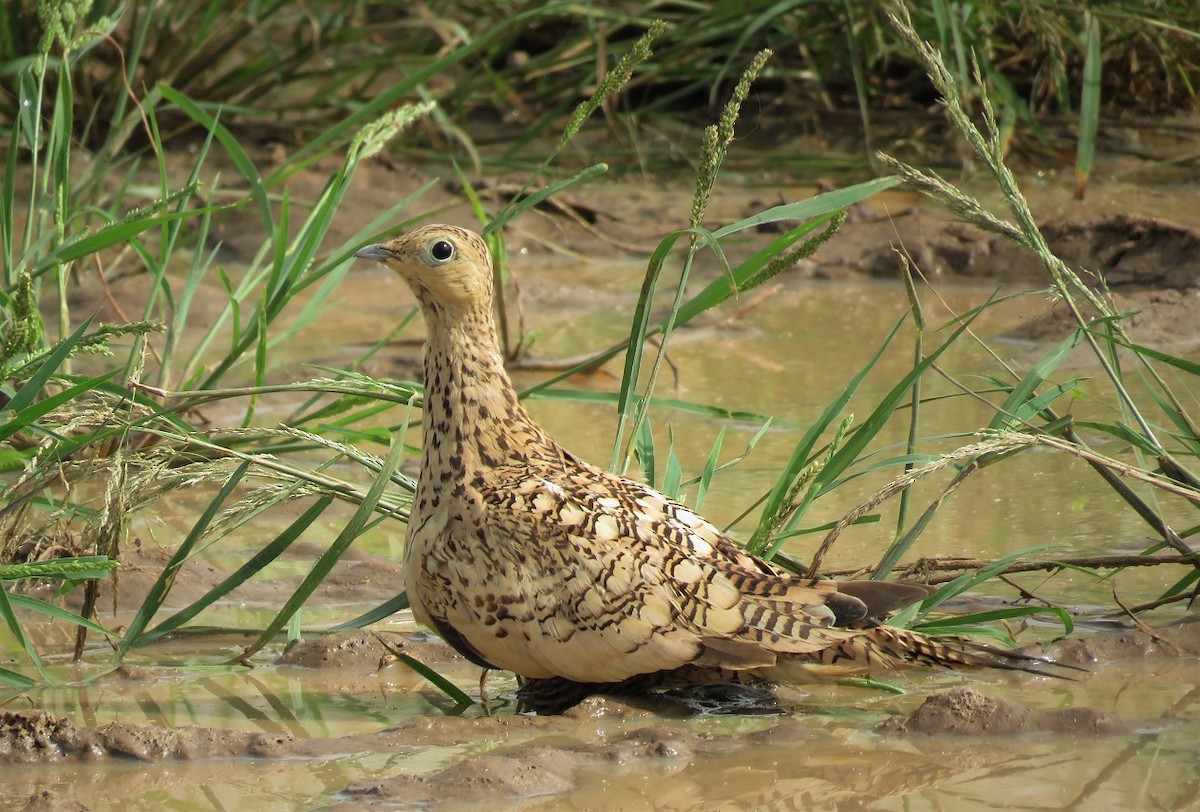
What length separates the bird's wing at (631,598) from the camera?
3605 mm

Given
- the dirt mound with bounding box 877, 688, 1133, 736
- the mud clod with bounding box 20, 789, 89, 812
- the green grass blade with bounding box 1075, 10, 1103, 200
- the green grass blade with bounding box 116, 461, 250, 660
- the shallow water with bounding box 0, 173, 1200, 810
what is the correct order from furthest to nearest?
the green grass blade with bounding box 1075, 10, 1103, 200 → the green grass blade with bounding box 116, 461, 250, 660 → the dirt mound with bounding box 877, 688, 1133, 736 → the shallow water with bounding box 0, 173, 1200, 810 → the mud clod with bounding box 20, 789, 89, 812

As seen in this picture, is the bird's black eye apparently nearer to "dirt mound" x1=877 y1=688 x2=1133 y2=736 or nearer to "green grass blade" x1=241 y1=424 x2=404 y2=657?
"green grass blade" x1=241 y1=424 x2=404 y2=657

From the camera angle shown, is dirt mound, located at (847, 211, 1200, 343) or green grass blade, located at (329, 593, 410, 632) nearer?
green grass blade, located at (329, 593, 410, 632)

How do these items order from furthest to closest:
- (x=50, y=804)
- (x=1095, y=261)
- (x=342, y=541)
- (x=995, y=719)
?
(x=1095, y=261) → (x=342, y=541) → (x=995, y=719) → (x=50, y=804)

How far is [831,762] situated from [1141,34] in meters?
5.98

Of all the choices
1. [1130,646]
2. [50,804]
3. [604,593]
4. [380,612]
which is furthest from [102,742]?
[1130,646]

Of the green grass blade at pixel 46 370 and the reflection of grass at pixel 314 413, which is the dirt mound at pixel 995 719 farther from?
the green grass blade at pixel 46 370

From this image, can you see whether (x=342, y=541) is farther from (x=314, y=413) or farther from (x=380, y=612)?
(x=314, y=413)

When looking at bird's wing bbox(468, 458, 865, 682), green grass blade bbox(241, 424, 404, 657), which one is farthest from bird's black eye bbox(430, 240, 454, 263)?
bird's wing bbox(468, 458, 865, 682)

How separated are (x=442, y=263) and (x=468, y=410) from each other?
0.36m

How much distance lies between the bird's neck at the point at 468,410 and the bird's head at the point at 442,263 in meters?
0.05

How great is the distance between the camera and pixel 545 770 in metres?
3.20

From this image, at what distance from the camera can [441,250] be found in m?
3.96

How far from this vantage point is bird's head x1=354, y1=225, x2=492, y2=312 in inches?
156
